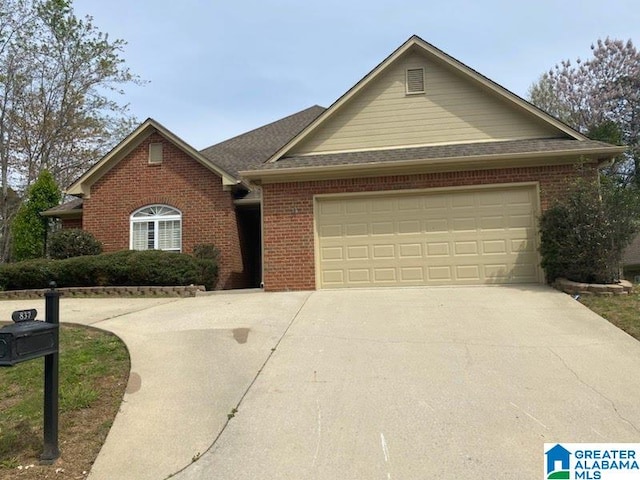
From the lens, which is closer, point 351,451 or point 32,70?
point 351,451

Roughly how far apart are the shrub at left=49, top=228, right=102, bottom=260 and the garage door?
24.1 feet

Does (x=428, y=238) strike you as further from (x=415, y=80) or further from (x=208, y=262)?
(x=208, y=262)

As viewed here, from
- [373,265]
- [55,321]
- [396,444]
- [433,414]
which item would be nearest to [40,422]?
[55,321]

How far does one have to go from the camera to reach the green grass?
7.21 meters

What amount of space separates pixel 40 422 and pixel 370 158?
29.1 feet

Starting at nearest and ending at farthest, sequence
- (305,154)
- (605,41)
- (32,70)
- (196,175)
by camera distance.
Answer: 1. (305,154)
2. (196,175)
3. (32,70)
4. (605,41)

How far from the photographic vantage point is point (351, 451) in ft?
13.1

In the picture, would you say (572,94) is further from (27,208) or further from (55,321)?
(55,321)

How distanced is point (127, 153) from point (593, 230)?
12946 mm

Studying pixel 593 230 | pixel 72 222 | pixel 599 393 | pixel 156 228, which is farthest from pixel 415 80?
pixel 72 222

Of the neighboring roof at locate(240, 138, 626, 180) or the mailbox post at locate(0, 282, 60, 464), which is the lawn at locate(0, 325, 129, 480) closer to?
the mailbox post at locate(0, 282, 60, 464)

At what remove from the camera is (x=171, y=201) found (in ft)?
49.9
